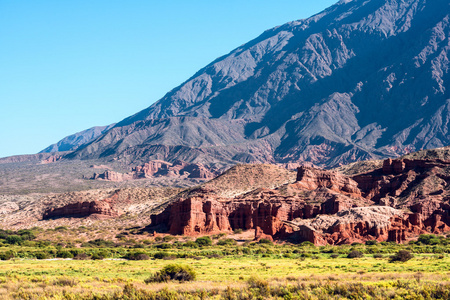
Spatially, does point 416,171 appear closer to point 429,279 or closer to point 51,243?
point 51,243

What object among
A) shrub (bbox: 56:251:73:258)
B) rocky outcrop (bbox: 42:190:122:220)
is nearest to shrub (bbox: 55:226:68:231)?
rocky outcrop (bbox: 42:190:122:220)

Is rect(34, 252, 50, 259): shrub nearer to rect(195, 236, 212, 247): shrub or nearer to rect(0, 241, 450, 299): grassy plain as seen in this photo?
rect(0, 241, 450, 299): grassy plain

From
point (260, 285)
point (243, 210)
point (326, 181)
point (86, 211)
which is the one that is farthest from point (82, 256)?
point (326, 181)

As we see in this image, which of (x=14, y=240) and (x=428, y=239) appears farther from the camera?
(x=14, y=240)

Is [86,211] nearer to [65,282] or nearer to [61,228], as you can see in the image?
[61,228]

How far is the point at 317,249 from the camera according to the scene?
69812 mm

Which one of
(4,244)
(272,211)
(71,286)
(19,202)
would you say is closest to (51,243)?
(4,244)

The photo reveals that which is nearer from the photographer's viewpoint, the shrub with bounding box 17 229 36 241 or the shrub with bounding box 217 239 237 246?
the shrub with bounding box 217 239 237 246

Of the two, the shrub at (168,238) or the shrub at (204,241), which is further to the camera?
the shrub at (168,238)

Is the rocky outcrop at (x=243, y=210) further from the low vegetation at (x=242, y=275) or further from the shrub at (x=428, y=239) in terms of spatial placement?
the low vegetation at (x=242, y=275)

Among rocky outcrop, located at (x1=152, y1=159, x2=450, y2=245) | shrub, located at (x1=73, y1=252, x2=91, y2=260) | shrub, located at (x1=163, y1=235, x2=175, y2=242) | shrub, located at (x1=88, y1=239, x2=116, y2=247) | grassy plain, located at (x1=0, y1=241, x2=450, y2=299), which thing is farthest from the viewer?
Result: shrub, located at (x1=163, y1=235, x2=175, y2=242)

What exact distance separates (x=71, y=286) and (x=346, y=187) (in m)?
90.3

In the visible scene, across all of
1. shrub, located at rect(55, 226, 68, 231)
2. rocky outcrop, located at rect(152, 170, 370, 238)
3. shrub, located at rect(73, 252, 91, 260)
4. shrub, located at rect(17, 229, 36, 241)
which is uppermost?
rocky outcrop, located at rect(152, 170, 370, 238)

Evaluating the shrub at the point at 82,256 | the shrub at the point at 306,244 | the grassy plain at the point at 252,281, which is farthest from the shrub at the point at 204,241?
the grassy plain at the point at 252,281
